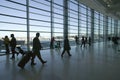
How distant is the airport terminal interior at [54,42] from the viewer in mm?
6734

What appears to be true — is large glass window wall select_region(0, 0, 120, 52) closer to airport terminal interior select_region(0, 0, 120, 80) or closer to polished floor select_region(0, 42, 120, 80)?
airport terminal interior select_region(0, 0, 120, 80)

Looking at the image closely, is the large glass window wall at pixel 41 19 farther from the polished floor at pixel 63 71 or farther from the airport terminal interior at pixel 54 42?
the polished floor at pixel 63 71

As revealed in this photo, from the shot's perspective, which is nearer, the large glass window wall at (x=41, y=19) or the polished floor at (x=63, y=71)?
the polished floor at (x=63, y=71)

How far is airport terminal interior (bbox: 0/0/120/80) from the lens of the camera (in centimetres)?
673

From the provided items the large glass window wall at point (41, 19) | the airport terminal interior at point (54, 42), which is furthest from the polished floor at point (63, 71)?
the large glass window wall at point (41, 19)

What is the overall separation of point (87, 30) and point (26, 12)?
56.7 ft

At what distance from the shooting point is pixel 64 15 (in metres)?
22.5

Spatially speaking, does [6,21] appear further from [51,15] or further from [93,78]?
[93,78]

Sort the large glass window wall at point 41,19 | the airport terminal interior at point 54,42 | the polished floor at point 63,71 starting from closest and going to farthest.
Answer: the polished floor at point 63,71 < the airport terminal interior at point 54,42 < the large glass window wall at point 41,19

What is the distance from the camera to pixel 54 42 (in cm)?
2080

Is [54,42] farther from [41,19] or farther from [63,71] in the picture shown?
[63,71]

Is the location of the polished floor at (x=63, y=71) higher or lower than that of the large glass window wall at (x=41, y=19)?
lower

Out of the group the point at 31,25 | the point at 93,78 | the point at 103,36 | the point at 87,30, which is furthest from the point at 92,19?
the point at 93,78

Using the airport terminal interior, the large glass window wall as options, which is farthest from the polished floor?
the large glass window wall
